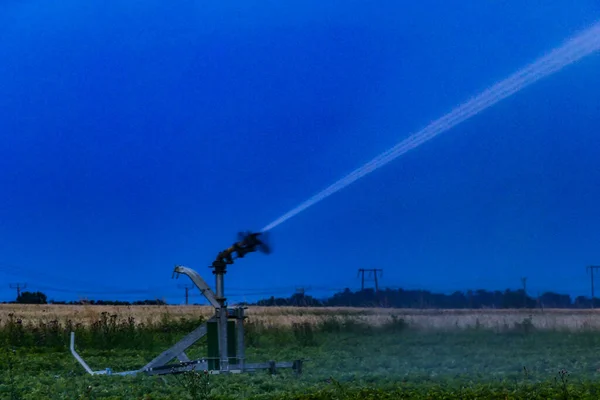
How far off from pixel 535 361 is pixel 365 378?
5.36 meters

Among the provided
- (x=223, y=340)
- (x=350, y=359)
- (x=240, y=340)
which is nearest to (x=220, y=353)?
(x=223, y=340)

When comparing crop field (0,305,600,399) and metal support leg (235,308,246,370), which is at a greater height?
metal support leg (235,308,246,370)

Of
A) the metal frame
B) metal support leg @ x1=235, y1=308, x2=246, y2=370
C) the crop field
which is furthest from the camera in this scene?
metal support leg @ x1=235, y1=308, x2=246, y2=370

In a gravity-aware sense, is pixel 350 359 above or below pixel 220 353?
below

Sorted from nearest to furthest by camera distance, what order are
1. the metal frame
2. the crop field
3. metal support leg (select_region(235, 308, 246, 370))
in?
the crop field < the metal frame < metal support leg (select_region(235, 308, 246, 370))

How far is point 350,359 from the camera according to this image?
1867 cm

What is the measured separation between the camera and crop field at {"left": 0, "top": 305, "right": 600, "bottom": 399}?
39.5 ft

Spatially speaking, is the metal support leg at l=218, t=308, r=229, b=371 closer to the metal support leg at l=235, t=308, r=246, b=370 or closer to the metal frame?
the metal frame

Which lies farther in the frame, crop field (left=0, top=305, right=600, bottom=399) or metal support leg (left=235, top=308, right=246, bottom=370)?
metal support leg (left=235, top=308, right=246, bottom=370)

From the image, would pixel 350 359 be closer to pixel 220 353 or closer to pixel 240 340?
pixel 240 340

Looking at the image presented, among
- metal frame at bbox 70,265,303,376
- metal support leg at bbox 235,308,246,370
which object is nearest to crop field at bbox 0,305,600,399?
metal frame at bbox 70,265,303,376

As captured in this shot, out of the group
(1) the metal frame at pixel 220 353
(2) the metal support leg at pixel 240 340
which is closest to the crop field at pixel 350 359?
(1) the metal frame at pixel 220 353

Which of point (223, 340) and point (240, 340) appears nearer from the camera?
point (223, 340)

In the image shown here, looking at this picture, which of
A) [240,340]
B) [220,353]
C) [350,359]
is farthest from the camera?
[350,359]
